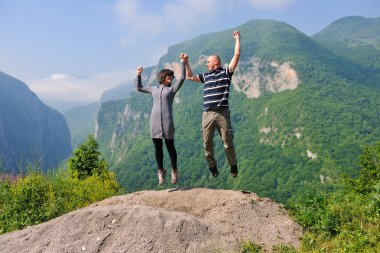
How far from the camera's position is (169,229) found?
6.14 metres

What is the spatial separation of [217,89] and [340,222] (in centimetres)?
325

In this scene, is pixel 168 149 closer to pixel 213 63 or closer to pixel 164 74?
pixel 164 74

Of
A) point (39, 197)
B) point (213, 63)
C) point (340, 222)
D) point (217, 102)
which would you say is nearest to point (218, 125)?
point (217, 102)

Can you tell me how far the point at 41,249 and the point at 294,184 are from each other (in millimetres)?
126182

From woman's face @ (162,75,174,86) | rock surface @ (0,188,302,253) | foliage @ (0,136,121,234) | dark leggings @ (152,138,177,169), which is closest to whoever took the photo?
rock surface @ (0,188,302,253)

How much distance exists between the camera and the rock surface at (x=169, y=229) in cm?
596

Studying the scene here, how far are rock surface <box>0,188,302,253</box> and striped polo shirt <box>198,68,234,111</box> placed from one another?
71.3 inches

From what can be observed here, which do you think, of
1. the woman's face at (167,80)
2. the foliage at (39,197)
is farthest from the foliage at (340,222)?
the foliage at (39,197)

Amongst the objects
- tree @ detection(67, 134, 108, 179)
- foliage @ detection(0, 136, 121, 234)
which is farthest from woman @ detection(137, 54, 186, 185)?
tree @ detection(67, 134, 108, 179)

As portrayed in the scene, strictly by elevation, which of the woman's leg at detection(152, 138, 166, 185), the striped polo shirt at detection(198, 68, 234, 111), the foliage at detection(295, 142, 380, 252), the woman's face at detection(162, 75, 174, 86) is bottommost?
the foliage at detection(295, 142, 380, 252)

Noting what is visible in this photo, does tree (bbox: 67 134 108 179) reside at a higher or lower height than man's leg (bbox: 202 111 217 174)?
lower

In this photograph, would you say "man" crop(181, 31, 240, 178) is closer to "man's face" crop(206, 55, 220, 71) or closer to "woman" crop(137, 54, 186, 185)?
"man's face" crop(206, 55, 220, 71)

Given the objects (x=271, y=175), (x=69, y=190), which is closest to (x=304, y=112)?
(x=271, y=175)

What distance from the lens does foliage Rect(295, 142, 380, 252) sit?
18.5 ft
